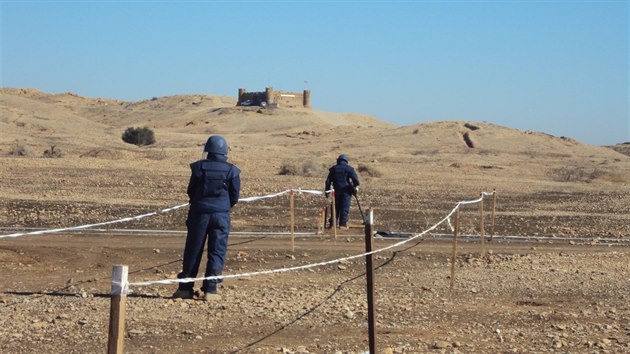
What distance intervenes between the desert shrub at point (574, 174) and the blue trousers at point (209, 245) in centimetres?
3391

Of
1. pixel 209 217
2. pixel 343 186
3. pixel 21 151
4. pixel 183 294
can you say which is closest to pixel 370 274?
pixel 209 217

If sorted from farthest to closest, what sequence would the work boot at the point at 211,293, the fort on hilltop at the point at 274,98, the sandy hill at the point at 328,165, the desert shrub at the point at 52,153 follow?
the fort on hilltop at the point at 274,98, the desert shrub at the point at 52,153, the sandy hill at the point at 328,165, the work boot at the point at 211,293

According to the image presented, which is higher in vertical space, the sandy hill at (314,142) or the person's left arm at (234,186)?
the sandy hill at (314,142)

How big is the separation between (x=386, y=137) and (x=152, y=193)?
140 ft

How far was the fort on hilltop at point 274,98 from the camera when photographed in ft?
336

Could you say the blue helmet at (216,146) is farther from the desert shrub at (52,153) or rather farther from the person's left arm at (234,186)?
the desert shrub at (52,153)

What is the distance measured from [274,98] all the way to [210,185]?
9230 centimetres

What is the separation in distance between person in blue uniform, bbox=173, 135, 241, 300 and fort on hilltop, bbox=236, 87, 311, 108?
294ft

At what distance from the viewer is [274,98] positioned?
4035 inches

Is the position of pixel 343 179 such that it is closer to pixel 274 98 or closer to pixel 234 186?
pixel 234 186

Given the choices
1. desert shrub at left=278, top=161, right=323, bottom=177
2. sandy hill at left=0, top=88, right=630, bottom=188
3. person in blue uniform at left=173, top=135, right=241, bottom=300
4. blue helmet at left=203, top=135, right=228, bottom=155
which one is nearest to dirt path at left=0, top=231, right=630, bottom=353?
person in blue uniform at left=173, top=135, right=241, bottom=300

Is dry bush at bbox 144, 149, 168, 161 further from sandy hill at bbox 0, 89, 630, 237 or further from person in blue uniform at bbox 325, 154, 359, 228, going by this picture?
person in blue uniform at bbox 325, 154, 359, 228

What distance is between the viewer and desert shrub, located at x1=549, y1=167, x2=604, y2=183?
4306 cm

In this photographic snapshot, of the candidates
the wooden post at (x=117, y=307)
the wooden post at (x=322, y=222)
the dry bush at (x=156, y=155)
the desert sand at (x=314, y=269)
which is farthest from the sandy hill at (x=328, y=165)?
the wooden post at (x=117, y=307)
